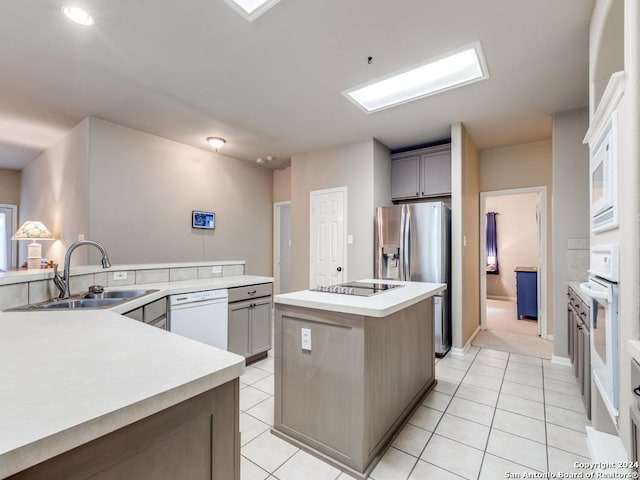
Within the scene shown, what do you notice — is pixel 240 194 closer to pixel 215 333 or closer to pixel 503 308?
pixel 215 333

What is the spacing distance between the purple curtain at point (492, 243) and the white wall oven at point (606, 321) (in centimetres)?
598

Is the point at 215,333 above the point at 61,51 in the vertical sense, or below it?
below

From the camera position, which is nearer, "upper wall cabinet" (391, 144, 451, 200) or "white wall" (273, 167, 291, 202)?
"upper wall cabinet" (391, 144, 451, 200)

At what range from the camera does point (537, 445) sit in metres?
1.90

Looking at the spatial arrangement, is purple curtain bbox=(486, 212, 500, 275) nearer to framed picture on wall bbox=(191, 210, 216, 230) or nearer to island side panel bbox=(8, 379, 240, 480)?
framed picture on wall bbox=(191, 210, 216, 230)

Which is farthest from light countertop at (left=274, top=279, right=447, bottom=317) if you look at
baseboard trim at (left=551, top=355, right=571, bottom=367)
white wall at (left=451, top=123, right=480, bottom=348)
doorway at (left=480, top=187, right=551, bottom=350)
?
doorway at (left=480, top=187, right=551, bottom=350)

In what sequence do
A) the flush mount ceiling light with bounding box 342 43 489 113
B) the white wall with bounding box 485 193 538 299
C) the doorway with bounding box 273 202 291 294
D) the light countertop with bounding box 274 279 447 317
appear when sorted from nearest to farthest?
the light countertop with bounding box 274 279 447 317 → the flush mount ceiling light with bounding box 342 43 489 113 → the doorway with bounding box 273 202 291 294 → the white wall with bounding box 485 193 538 299

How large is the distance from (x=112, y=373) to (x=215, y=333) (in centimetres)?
214

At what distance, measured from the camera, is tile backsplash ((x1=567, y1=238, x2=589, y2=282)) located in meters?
3.13

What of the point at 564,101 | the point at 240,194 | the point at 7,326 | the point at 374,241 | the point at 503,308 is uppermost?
the point at 564,101

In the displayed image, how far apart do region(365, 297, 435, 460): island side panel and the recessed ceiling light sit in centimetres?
266

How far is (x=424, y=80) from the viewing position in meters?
2.87

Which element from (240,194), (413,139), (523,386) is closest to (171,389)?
(523,386)

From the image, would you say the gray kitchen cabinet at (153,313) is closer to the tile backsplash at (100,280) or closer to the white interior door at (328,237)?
the tile backsplash at (100,280)
